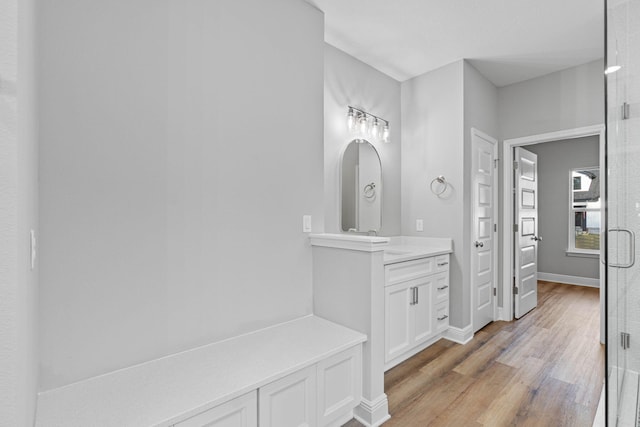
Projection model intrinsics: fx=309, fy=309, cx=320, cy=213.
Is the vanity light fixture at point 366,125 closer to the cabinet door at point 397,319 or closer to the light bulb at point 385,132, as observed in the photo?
the light bulb at point 385,132

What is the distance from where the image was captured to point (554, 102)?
3277 mm

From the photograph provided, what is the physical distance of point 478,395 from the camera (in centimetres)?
210

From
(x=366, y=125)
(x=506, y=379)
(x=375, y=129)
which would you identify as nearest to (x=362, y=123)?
(x=366, y=125)

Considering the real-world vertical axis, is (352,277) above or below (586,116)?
below

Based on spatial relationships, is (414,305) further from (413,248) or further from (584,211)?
(584,211)

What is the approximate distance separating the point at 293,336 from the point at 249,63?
1.67m

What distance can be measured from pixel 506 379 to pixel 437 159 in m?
2.01

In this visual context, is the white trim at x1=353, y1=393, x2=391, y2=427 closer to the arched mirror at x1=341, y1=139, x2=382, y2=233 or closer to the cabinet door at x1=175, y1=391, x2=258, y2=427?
the cabinet door at x1=175, y1=391, x2=258, y2=427

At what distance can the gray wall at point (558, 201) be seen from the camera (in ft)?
17.3

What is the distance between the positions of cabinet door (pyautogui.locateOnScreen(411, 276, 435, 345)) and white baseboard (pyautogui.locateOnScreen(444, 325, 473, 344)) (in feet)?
1.25

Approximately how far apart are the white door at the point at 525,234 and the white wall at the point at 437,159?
103 centimetres

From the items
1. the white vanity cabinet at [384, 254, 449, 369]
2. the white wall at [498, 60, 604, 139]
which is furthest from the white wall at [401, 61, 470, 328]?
the white wall at [498, 60, 604, 139]

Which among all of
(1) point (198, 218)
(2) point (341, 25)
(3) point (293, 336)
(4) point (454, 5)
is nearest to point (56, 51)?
(1) point (198, 218)

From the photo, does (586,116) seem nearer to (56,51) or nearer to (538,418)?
(538,418)
